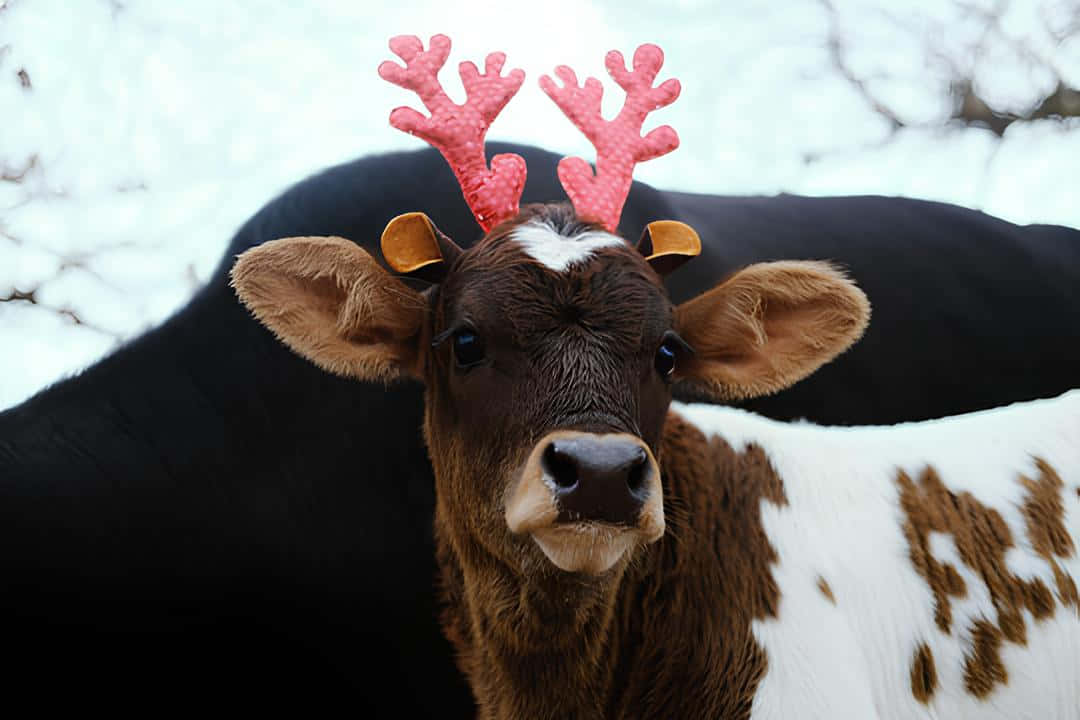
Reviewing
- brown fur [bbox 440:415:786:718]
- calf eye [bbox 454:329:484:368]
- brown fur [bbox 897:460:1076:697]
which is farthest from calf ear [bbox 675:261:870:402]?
calf eye [bbox 454:329:484:368]

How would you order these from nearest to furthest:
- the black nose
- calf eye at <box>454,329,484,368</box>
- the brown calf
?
1. the black nose
2. the brown calf
3. calf eye at <box>454,329,484,368</box>

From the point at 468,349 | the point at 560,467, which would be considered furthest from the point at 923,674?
the point at 468,349

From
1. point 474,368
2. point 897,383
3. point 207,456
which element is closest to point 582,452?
point 474,368

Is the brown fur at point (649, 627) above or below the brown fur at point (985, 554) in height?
above

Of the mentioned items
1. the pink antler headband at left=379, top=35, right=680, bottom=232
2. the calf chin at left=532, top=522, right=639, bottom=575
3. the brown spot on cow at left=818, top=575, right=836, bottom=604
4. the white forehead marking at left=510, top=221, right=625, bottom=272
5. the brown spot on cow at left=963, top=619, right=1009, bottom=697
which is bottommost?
the brown spot on cow at left=963, top=619, right=1009, bottom=697

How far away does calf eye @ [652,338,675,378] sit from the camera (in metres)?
2.23

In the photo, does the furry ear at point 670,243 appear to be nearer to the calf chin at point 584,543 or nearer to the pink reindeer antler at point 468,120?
the pink reindeer antler at point 468,120

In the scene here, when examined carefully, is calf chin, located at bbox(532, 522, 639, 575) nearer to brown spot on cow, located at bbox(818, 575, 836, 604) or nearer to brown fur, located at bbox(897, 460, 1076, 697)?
brown spot on cow, located at bbox(818, 575, 836, 604)

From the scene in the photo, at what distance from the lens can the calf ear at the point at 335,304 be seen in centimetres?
229

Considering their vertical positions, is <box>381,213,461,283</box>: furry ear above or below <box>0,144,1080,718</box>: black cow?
above

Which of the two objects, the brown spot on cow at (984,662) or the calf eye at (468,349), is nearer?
the calf eye at (468,349)

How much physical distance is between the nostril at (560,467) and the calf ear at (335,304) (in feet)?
2.40

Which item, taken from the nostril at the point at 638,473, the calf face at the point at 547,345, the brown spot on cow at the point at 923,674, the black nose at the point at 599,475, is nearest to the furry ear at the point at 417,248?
the calf face at the point at 547,345

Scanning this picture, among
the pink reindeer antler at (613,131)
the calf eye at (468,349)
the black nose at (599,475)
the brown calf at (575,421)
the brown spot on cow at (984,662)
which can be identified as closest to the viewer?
the black nose at (599,475)
